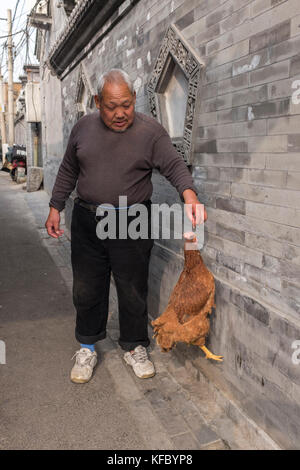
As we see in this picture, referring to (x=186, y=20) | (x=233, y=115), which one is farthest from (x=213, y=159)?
(x=186, y=20)

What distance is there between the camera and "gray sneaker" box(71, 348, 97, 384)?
119 inches

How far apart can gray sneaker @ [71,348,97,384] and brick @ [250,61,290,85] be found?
232 cm

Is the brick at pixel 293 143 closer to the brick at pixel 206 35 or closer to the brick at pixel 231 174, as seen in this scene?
the brick at pixel 231 174

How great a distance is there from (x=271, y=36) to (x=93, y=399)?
8.49ft

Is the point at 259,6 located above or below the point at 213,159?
above

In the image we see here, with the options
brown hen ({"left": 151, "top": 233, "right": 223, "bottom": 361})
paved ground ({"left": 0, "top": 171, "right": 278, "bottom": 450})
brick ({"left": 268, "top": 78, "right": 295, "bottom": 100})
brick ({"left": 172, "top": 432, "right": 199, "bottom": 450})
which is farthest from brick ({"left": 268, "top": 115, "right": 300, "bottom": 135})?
brick ({"left": 172, "top": 432, "right": 199, "bottom": 450})

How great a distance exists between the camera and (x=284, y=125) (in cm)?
206

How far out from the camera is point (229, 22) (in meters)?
2.50

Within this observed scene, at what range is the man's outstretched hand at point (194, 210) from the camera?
239 centimetres

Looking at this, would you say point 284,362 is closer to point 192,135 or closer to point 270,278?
point 270,278

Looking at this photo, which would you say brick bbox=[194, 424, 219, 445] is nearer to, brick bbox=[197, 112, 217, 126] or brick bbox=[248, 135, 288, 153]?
brick bbox=[248, 135, 288, 153]

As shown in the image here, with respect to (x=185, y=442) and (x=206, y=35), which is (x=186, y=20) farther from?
(x=185, y=442)

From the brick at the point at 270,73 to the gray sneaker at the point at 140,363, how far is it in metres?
2.15
